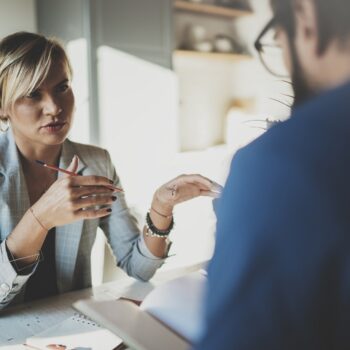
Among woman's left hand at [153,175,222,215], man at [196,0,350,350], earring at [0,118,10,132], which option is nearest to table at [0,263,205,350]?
woman's left hand at [153,175,222,215]

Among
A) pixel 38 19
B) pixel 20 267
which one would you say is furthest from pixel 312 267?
pixel 38 19

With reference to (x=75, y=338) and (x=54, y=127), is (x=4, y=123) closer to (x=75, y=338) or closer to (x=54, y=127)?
(x=54, y=127)

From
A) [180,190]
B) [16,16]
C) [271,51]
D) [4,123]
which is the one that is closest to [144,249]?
[180,190]

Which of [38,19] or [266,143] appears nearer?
[266,143]

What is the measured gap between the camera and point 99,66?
188cm

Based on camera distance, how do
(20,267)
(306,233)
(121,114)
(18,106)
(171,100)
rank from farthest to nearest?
(121,114) < (171,100) < (18,106) < (20,267) < (306,233)

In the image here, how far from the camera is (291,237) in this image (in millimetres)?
194

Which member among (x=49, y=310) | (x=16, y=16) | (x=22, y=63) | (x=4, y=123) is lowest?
(x=49, y=310)

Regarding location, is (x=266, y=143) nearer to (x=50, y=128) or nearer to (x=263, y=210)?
(x=263, y=210)

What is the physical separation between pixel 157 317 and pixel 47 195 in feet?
1.13

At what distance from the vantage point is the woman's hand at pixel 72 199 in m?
0.69

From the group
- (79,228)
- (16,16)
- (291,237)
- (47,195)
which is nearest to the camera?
(291,237)

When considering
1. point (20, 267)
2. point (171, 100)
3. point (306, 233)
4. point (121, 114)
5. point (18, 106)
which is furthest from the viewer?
point (121, 114)

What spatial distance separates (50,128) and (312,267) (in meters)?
0.75
